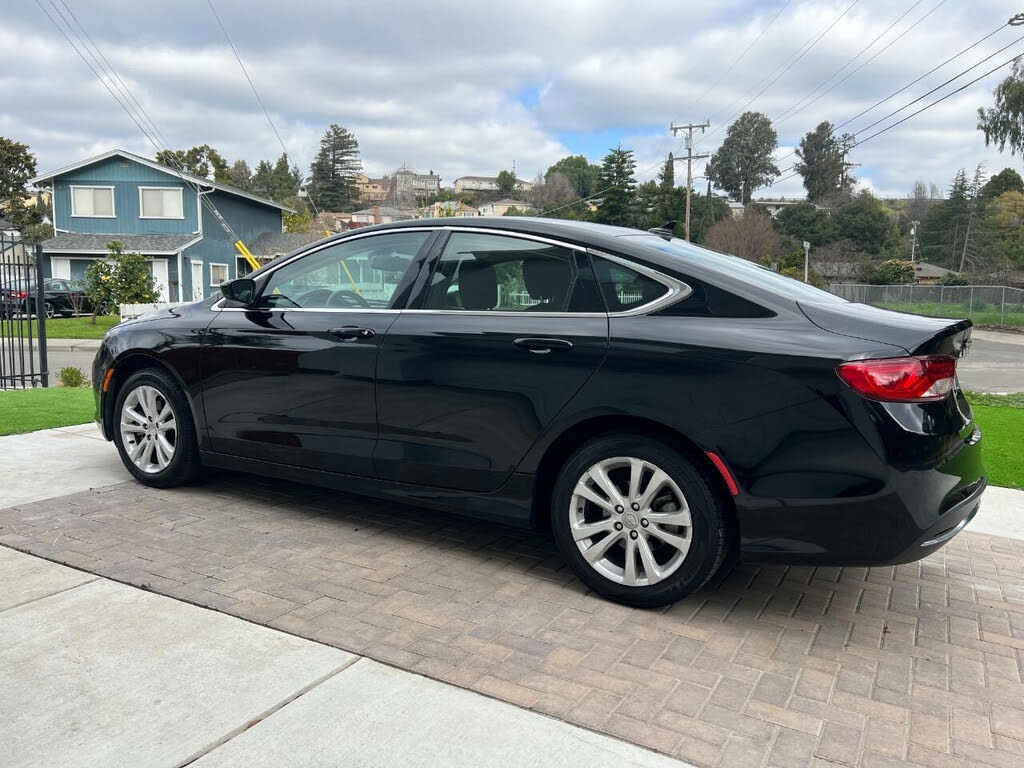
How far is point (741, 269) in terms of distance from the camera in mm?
3828

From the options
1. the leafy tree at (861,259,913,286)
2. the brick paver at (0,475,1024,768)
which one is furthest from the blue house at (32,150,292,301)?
the leafy tree at (861,259,913,286)

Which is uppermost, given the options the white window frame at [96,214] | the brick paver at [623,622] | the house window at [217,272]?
the white window frame at [96,214]

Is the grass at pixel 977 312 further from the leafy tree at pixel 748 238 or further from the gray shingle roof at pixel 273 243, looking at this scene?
the gray shingle roof at pixel 273 243

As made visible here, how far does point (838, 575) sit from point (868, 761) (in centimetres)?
172

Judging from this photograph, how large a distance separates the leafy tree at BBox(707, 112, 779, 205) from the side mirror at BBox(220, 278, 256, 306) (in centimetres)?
10569

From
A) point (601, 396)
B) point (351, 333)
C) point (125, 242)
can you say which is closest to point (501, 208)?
point (125, 242)

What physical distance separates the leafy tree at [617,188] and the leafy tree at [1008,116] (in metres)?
24.6

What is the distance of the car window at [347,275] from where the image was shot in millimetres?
4266

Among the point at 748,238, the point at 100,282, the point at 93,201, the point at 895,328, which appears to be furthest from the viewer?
the point at 748,238

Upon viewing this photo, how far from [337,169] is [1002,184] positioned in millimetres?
75316

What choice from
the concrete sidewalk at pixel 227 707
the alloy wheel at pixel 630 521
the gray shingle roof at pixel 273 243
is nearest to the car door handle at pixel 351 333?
the alloy wheel at pixel 630 521

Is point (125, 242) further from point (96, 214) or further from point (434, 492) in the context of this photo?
point (434, 492)

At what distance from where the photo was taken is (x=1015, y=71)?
40.5 meters

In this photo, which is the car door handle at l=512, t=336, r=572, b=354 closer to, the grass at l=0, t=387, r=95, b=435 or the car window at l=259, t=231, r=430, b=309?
the car window at l=259, t=231, r=430, b=309
